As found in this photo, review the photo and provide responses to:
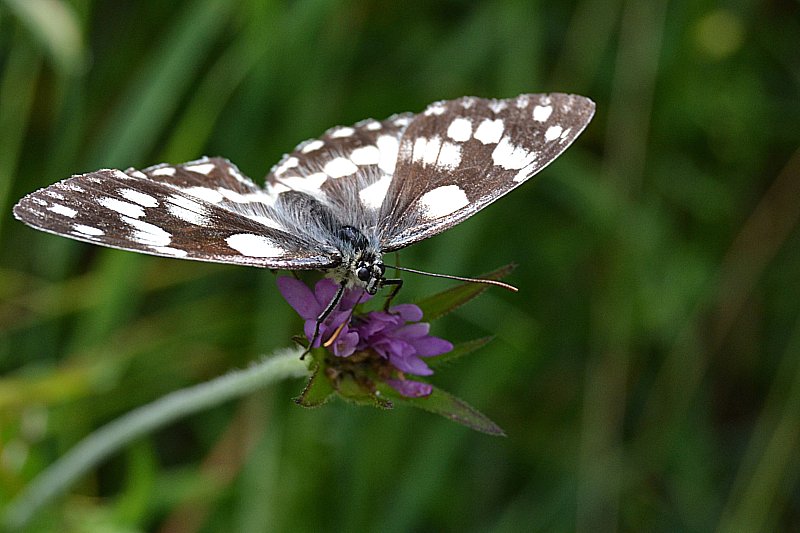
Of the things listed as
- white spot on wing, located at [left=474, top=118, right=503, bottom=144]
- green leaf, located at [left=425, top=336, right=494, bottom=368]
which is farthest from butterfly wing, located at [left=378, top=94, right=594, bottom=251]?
green leaf, located at [left=425, top=336, right=494, bottom=368]

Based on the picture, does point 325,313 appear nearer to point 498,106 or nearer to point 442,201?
point 442,201

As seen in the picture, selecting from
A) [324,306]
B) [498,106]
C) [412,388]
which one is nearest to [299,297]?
[324,306]

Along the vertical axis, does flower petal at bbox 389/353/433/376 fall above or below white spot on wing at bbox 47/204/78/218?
below

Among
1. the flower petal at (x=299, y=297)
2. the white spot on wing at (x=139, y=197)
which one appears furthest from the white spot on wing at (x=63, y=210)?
the flower petal at (x=299, y=297)

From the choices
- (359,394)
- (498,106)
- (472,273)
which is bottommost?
(472,273)

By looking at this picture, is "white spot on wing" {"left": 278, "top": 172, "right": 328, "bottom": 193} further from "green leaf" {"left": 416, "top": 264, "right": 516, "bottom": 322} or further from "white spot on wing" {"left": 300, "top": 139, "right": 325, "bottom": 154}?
"green leaf" {"left": 416, "top": 264, "right": 516, "bottom": 322}

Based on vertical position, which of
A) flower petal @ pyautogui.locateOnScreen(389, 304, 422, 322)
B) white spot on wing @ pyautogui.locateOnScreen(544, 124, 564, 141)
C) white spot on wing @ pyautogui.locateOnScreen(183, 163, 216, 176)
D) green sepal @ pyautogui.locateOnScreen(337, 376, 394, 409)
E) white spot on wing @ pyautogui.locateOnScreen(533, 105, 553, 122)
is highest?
white spot on wing @ pyautogui.locateOnScreen(533, 105, 553, 122)

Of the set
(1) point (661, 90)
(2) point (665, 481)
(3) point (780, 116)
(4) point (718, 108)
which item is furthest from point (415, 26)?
(2) point (665, 481)
